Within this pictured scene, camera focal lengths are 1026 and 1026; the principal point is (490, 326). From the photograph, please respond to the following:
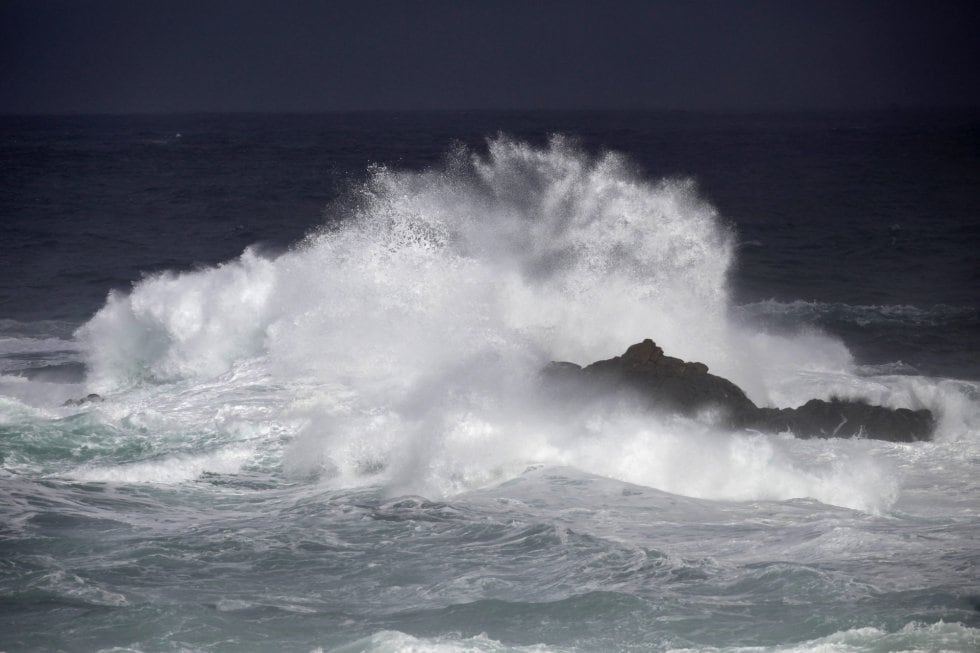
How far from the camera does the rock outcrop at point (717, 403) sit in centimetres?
1332

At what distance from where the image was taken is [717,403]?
528 inches

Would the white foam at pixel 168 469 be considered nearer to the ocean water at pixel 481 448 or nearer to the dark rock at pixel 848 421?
the ocean water at pixel 481 448

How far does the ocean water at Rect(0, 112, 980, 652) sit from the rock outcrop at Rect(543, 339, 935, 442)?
368 millimetres

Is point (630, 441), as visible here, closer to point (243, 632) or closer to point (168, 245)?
point (243, 632)

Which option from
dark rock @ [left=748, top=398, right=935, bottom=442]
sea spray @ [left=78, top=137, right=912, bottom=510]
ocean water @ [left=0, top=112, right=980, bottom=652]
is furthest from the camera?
dark rock @ [left=748, top=398, right=935, bottom=442]

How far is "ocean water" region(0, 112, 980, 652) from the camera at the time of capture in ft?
27.3

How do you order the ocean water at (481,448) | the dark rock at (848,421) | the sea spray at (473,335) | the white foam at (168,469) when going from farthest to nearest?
1. the dark rock at (848,421)
2. the sea spray at (473,335)
3. the white foam at (168,469)
4. the ocean water at (481,448)

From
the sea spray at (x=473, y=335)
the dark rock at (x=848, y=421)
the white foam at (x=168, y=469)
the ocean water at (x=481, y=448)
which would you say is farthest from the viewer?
the dark rock at (x=848, y=421)

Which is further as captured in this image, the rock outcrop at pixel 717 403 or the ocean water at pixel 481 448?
the rock outcrop at pixel 717 403

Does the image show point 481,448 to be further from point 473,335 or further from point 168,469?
point 168,469

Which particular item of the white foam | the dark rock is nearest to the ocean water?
the white foam

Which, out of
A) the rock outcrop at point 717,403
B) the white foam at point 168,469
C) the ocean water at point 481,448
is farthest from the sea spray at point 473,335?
the white foam at point 168,469

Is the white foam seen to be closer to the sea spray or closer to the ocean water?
the ocean water

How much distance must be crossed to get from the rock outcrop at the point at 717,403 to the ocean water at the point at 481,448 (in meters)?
0.37
